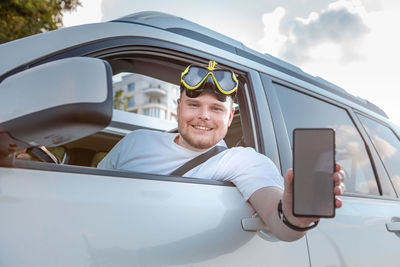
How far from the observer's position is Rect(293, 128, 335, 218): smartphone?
38.4 inches

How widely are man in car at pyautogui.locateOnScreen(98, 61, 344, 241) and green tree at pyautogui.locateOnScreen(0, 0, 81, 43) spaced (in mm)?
7803

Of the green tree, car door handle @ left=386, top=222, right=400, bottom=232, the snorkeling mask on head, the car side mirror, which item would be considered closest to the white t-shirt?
the snorkeling mask on head

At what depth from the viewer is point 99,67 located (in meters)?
0.85

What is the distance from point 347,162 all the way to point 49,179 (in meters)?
1.99

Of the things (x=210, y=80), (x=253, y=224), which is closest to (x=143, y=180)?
(x=253, y=224)

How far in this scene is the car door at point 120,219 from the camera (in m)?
1.02

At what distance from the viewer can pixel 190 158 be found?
1.79 meters

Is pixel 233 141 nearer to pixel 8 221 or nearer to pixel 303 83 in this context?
pixel 303 83

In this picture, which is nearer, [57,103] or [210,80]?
[57,103]

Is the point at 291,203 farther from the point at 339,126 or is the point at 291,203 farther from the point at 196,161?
the point at 339,126

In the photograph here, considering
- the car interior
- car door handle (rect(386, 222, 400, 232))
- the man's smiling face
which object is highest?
the car interior

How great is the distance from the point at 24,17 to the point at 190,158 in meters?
9.13

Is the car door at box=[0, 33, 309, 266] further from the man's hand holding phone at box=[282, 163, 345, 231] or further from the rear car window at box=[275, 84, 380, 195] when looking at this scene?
the rear car window at box=[275, 84, 380, 195]

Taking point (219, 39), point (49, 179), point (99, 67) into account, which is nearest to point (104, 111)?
point (99, 67)
